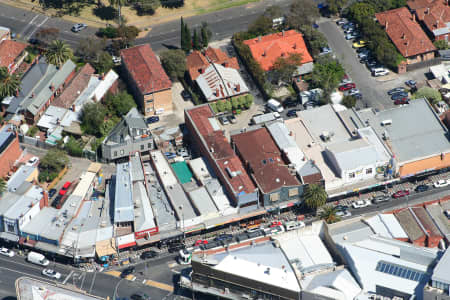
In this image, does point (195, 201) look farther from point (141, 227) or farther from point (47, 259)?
point (47, 259)

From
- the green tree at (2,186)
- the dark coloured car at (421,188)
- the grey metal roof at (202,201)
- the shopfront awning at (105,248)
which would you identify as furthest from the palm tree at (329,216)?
the green tree at (2,186)

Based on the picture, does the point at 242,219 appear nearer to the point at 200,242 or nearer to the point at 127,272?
the point at 200,242

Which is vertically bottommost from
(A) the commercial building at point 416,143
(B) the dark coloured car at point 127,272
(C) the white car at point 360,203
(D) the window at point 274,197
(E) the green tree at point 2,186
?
(B) the dark coloured car at point 127,272

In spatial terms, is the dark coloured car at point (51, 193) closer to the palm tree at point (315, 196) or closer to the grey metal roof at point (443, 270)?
the palm tree at point (315, 196)

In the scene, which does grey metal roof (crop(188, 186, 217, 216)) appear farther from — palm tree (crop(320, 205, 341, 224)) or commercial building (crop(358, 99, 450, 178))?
commercial building (crop(358, 99, 450, 178))

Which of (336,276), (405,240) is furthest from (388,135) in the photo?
(336,276)

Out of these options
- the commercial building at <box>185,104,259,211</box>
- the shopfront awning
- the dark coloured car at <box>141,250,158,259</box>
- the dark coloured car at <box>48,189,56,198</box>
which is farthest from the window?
the dark coloured car at <box>48,189,56,198</box>
